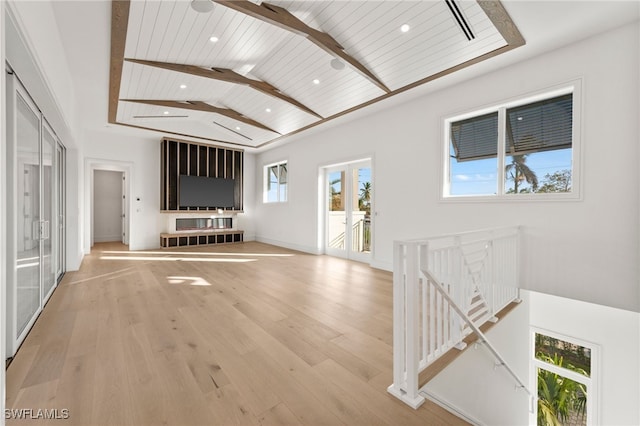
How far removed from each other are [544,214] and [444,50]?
7.58 feet

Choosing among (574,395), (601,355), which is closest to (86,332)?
(601,355)

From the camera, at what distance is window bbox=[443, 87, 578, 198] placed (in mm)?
3439

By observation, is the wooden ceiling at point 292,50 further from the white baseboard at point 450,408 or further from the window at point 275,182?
the white baseboard at point 450,408

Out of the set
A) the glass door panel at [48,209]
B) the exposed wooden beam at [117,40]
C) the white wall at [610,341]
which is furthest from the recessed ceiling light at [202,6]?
the white wall at [610,341]

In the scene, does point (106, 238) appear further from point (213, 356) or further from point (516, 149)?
point (516, 149)

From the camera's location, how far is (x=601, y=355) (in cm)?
357

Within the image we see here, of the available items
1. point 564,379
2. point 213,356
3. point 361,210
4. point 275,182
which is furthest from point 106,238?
point 564,379

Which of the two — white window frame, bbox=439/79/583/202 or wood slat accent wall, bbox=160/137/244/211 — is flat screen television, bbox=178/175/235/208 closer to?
wood slat accent wall, bbox=160/137/244/211

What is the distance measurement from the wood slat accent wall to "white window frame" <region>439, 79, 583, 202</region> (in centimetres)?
640

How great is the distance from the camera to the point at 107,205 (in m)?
9.23

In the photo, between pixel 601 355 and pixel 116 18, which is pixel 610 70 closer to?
pixel 601 355

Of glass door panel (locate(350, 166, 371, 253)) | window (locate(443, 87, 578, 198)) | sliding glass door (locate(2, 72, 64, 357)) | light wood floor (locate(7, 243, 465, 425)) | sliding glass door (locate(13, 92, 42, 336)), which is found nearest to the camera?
light wood floor (locate(7, 243, 465, 425))

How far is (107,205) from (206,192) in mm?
3684

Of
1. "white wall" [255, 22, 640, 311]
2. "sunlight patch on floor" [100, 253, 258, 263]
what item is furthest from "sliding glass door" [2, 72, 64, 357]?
"white wall" [255, 22, 640, 311]
